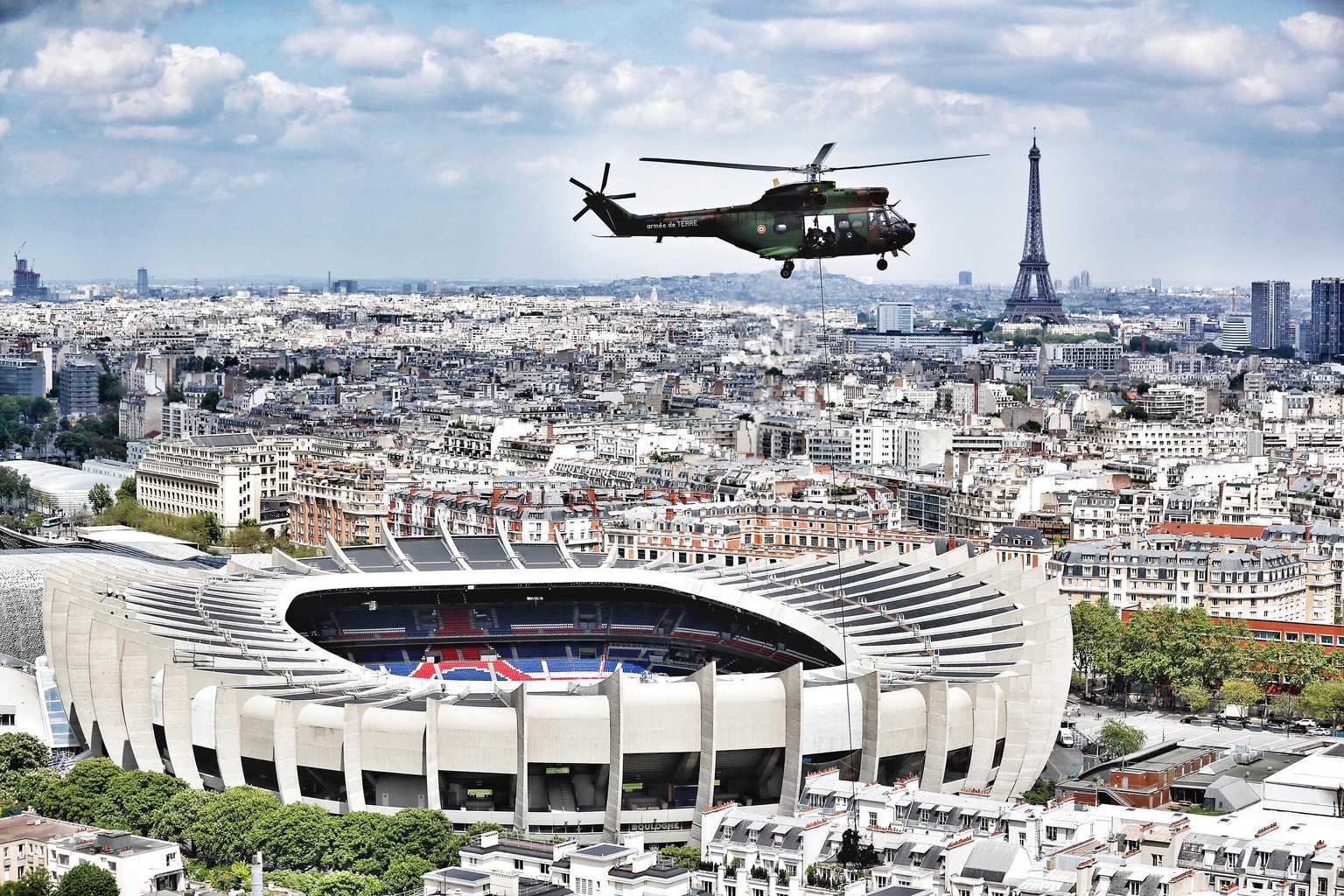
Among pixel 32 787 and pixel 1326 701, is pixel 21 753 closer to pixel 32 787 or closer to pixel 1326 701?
pixel 32 787

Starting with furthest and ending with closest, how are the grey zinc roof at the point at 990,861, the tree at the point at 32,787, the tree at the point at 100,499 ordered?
the tree at the point at 100,499
the tree at the point at 32,787
the grey zinc roof at the point at 990,861

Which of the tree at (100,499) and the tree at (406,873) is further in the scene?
the tree at (100,499)

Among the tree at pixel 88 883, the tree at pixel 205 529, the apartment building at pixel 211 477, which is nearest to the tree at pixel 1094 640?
the tree at pixel 88 883

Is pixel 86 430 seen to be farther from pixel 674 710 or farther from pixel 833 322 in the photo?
pixel 674 710

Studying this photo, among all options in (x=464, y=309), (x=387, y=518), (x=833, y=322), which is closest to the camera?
(x=387, y=518)

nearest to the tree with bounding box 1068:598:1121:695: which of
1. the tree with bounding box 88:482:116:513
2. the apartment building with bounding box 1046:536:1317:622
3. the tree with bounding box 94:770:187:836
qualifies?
the apartment building with bounding box 1046:536:1317:622

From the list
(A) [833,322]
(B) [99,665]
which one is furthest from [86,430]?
(B) [99,665]

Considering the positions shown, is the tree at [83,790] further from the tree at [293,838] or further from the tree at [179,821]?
the tree at [293,838]
